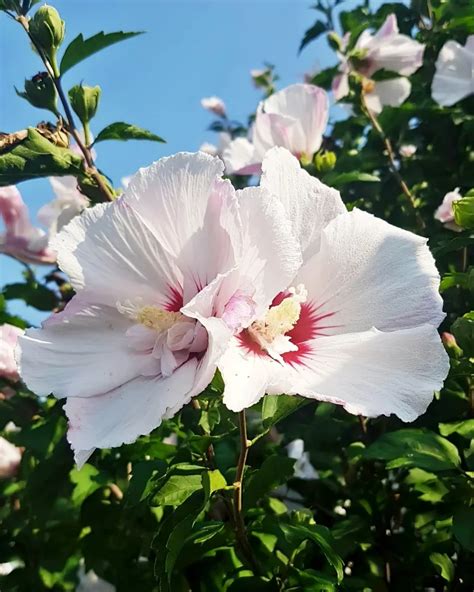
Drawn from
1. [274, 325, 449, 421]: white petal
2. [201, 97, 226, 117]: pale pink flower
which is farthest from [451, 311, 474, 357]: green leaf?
[201, 97, 226, 117]: pale pink flower

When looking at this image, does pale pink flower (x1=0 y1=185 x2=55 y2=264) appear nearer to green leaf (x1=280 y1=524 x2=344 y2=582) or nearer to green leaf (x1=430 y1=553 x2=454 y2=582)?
green leaf (x1=280 y1=524 x2=344 y2=582)

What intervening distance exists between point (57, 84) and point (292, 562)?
32.8 inches

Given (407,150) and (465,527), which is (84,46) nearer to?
(465,527)

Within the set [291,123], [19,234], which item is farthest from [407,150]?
[19,234]

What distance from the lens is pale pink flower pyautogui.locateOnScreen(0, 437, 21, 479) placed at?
58.7 inches

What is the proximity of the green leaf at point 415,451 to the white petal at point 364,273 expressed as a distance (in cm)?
34

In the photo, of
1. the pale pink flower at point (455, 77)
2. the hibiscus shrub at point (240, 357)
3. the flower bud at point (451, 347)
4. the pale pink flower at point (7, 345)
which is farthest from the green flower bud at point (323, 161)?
the pale pink flower at point (7, 345)

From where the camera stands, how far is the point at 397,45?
5.98ft

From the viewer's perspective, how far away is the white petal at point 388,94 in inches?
74.5

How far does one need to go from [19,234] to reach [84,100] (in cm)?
55

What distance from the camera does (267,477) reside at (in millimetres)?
983

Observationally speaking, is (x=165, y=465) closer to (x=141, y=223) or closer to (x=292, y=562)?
(x=292, y=562)

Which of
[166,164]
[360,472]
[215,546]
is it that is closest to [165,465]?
[215,546]

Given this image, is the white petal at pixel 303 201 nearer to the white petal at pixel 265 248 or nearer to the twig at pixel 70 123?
the white petal at pixel 265 248
